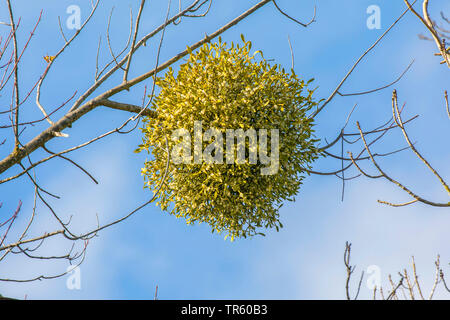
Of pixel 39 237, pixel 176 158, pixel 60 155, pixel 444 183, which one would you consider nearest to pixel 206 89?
pixel 176 158

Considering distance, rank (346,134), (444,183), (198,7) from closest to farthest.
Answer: (444,183) → (198,7) → (346,134)

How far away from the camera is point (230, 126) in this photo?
351 cm

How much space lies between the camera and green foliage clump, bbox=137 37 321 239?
359cm

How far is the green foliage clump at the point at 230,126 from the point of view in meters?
3.59

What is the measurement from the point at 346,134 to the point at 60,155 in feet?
8.39

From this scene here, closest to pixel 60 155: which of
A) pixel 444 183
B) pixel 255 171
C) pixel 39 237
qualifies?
pixel 39 237

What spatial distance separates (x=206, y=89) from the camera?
141 inches

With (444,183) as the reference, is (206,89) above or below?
above
